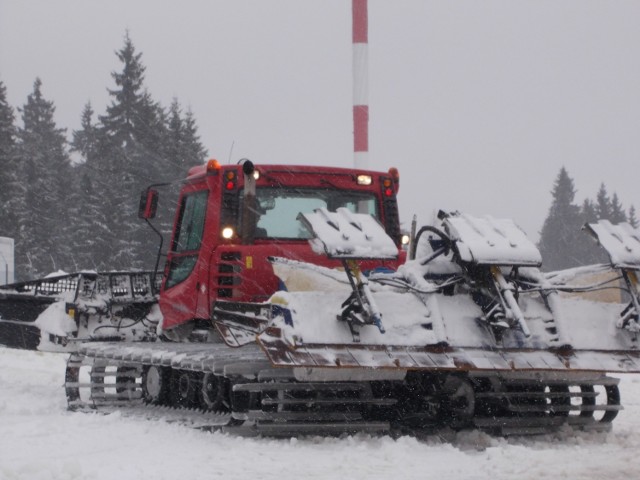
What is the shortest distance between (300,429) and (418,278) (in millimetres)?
1395

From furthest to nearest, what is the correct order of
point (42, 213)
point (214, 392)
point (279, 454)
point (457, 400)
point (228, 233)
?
point (42, 213) < point (228, 233) < point (214, 392) < point (457, 400) < point (279, 454)

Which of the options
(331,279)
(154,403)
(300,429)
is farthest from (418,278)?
(154,403)

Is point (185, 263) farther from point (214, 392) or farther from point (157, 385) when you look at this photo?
point (214, 392)

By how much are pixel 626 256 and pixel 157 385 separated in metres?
4.52

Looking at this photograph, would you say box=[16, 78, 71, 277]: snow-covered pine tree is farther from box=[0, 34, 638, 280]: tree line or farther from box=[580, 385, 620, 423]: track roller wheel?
box=[580, 385, 620, 423]: track roller wheel

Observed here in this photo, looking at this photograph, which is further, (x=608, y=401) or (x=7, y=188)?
(x=7, y=188)

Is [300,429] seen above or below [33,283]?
below

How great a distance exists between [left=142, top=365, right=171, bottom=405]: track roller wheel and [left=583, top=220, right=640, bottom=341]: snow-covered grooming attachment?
4.18 m

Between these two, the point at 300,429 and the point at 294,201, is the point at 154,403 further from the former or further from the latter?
the point at 300,429

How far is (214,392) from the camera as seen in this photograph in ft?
28.9

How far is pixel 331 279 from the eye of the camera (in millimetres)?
Result: 7879

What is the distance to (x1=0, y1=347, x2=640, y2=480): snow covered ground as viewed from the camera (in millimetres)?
5996

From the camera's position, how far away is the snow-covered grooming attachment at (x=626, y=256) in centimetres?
780

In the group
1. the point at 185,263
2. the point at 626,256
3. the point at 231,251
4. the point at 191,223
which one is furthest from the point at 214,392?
the point at 626,256
